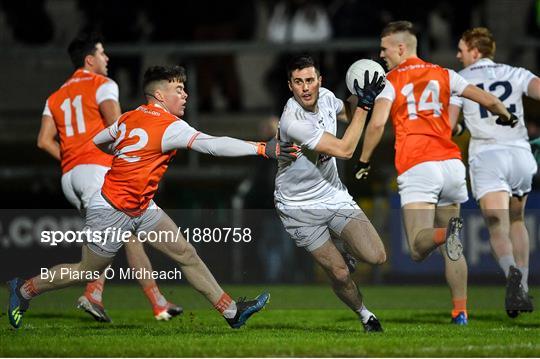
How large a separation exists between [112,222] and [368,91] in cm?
234

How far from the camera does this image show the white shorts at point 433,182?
461 inches

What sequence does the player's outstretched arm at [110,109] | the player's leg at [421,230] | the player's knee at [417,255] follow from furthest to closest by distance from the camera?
the player's outstretched arm at [110,109], the player's knee at [417,255], the player's leg at [421,230]

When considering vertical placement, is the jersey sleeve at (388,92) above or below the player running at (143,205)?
above

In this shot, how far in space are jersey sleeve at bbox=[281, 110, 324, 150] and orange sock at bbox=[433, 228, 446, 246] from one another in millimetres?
1419

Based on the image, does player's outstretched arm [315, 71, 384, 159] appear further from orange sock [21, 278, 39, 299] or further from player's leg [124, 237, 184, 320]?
orange sock [21, 278, 39, 299]

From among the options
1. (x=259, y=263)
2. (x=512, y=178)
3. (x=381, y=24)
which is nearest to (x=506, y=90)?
(x=512, y=178)

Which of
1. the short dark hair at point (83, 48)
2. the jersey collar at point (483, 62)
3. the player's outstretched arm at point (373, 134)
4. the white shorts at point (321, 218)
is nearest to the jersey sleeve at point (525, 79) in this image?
the jersey collar at point (483, 62)

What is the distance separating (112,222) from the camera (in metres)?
10.9

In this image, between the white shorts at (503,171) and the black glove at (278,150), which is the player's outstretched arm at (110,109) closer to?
the black glove at (278,150)

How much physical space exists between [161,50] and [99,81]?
5.29 meters

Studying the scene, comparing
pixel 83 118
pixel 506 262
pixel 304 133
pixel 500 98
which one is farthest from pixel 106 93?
pixel 506 262

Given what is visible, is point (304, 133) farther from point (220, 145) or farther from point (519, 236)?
point (519, 236)

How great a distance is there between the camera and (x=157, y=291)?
1223 centimetres

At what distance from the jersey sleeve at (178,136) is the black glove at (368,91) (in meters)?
1.28
